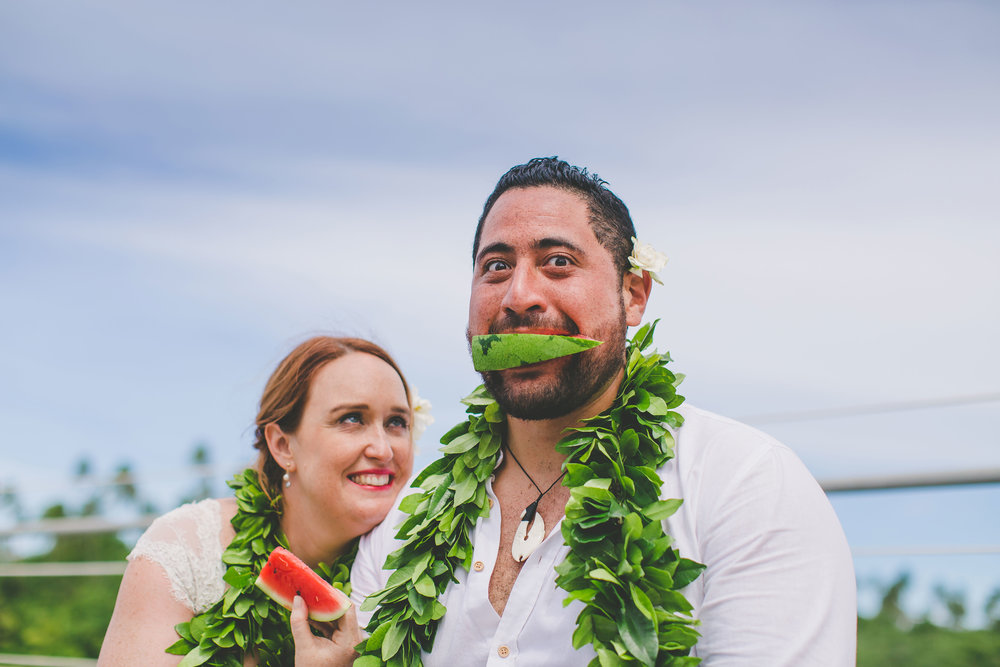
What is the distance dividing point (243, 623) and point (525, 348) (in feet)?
5.39

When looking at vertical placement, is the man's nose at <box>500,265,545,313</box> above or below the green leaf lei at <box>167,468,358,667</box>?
above

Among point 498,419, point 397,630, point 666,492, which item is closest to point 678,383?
point 666,492

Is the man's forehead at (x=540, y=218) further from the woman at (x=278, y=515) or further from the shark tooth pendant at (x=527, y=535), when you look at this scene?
the woman at (x=278, y=515)

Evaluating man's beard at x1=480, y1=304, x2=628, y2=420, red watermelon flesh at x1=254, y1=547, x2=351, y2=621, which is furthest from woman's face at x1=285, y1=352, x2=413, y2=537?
man's beard at x1=480, y1=304, x2=628, y2=420

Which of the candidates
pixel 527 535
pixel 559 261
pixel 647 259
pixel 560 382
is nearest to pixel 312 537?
pixel 527 535

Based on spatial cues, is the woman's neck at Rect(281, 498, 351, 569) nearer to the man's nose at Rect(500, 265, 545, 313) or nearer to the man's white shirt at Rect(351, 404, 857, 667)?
the man's white shirt at Rect(351, 404, 857, 667)

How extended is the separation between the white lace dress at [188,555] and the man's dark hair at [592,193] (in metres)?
1.68

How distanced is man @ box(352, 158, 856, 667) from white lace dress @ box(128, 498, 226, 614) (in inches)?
27.0

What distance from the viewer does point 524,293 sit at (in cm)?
250

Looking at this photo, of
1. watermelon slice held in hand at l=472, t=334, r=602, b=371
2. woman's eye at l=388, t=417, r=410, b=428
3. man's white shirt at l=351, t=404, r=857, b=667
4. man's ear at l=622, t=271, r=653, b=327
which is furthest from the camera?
woman's eye at l=388, t=417, r=410, b=428

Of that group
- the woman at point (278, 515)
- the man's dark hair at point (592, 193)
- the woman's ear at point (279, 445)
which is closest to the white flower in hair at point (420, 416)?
the woman at point (278, 515)

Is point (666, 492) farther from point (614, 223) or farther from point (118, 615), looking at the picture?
point (118, 615)

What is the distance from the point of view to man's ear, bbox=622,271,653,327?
2791 mm

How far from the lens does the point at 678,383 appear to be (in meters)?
2.65
